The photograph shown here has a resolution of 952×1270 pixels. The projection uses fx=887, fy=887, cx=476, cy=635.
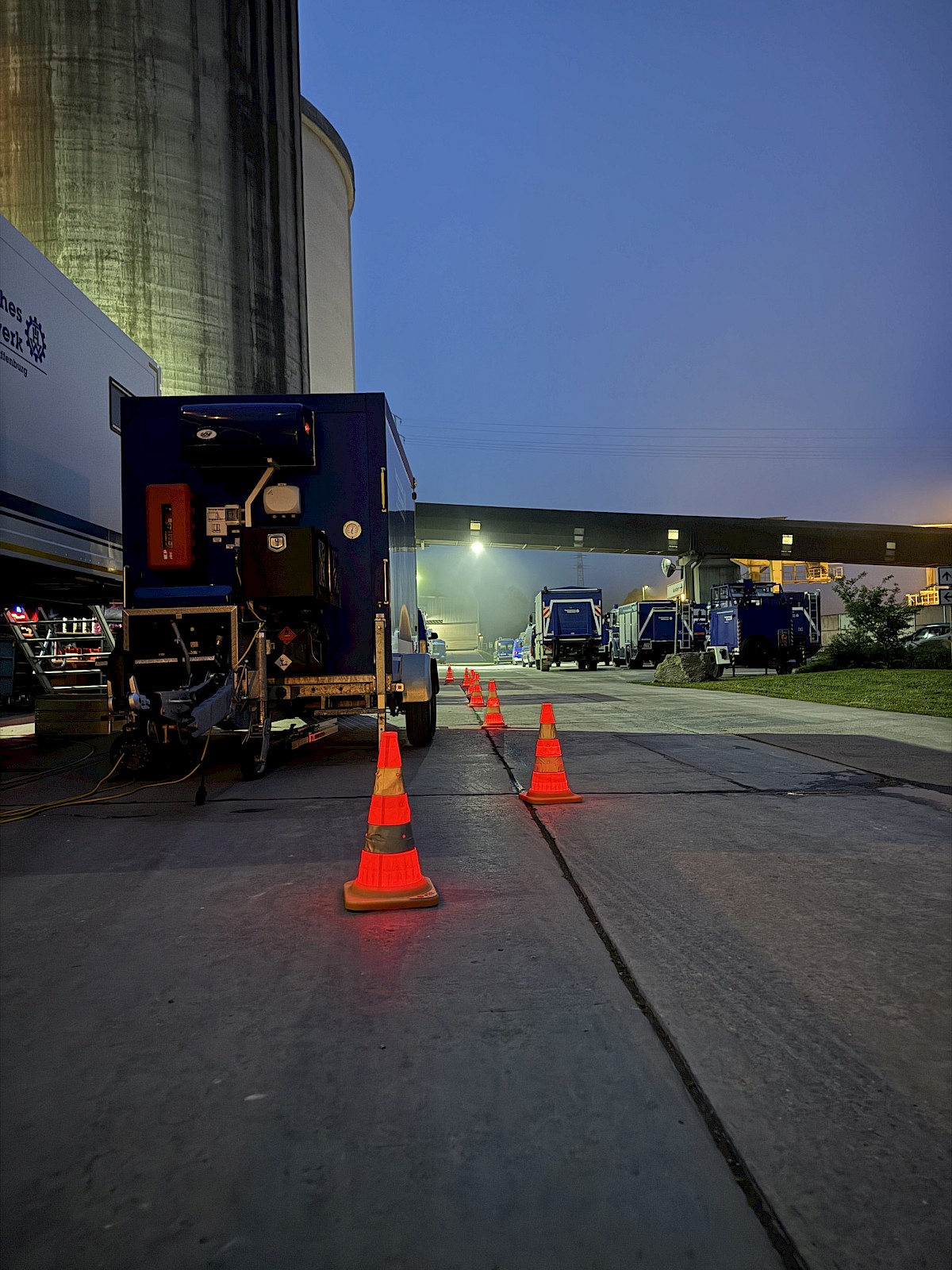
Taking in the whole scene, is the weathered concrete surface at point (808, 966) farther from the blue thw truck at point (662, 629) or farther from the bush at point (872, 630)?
the blue thw truck at point (662, 629)

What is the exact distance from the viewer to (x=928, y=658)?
2245 cm

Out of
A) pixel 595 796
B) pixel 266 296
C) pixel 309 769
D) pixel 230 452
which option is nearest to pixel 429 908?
pixel 595 796

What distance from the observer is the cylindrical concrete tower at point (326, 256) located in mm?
34938

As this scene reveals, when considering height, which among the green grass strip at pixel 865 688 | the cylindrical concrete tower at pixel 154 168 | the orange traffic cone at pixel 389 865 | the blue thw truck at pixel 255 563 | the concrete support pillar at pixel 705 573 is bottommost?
the green grass strip at pixel 865 688

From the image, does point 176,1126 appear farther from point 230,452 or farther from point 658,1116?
point 230,452

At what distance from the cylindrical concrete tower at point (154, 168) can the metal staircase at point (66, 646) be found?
12057 millimetres

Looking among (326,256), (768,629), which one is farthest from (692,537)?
(326,256)

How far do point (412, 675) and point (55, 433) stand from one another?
480 centimetres

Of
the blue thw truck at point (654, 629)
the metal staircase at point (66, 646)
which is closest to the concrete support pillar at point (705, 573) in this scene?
the blue thw truck at point (654, 629)

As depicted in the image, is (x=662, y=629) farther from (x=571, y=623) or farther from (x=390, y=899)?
(x=390, y=899)

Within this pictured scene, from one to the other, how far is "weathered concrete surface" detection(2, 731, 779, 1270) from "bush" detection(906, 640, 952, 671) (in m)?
21.0

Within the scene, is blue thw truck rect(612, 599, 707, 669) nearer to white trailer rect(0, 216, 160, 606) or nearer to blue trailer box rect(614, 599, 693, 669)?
blue trailer box rect(614, 599, 693, 669)

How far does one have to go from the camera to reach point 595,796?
6504 millimetres

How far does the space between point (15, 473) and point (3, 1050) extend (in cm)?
758
